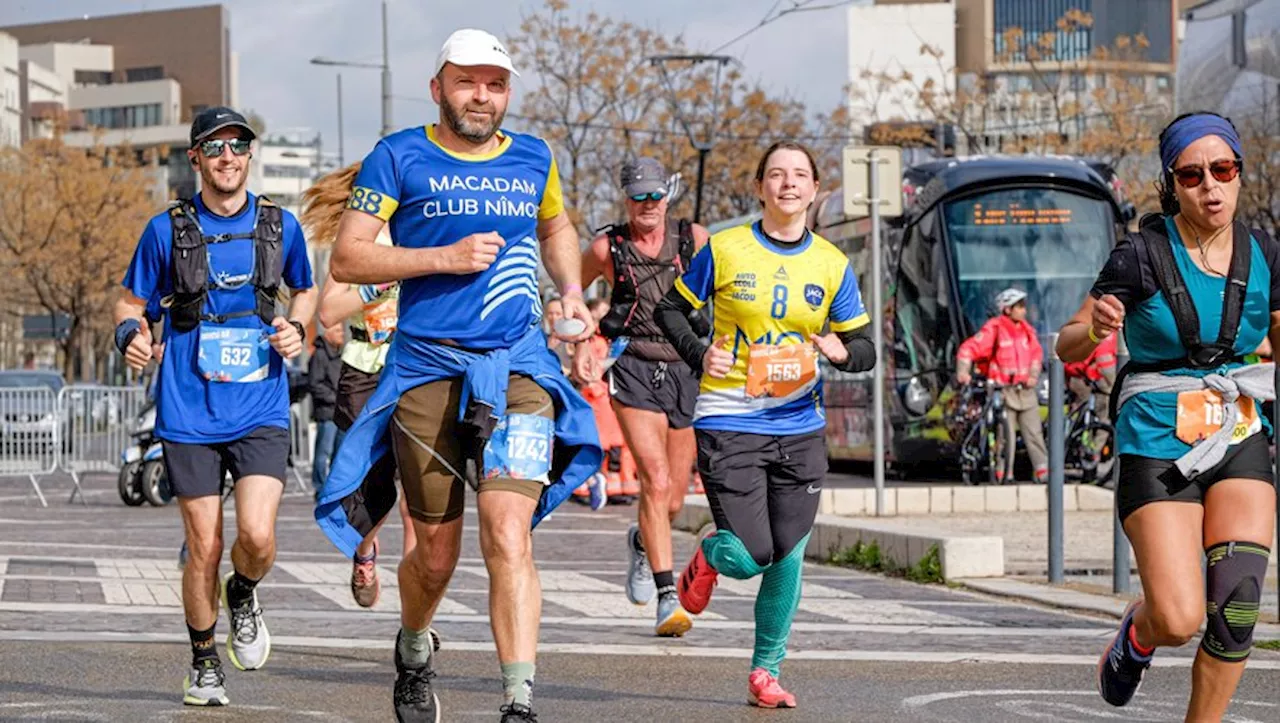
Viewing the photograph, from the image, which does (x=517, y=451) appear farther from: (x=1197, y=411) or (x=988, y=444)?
(x=988, y=444)

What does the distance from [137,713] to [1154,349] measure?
3.44 meters

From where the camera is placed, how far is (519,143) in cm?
738

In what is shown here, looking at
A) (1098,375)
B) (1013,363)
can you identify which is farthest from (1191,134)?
(1098,375)

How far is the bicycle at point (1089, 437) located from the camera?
23969 mm

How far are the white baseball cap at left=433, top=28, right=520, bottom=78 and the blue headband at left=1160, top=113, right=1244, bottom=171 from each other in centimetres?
187

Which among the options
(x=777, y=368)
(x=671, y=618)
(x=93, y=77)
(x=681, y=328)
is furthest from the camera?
(x=93, y=77)

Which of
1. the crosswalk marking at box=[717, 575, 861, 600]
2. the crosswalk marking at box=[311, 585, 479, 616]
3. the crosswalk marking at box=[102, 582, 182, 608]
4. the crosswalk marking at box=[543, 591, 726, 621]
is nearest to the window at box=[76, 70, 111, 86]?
the crosswalk marking at box=[102, 582, 182, 608]

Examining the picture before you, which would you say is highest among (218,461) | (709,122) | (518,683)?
(709,122)

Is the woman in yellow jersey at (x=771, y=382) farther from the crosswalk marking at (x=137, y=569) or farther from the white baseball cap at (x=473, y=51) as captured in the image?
the crosswalk marking at (x=137, y=569)

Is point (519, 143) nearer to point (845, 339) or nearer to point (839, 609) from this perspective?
point (845, 339)

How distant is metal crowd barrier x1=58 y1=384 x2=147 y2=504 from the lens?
25.1 meters

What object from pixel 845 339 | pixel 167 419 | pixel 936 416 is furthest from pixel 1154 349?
pixel 936 416

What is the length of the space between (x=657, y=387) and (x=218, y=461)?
287 cm

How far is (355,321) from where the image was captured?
38.1 ft
